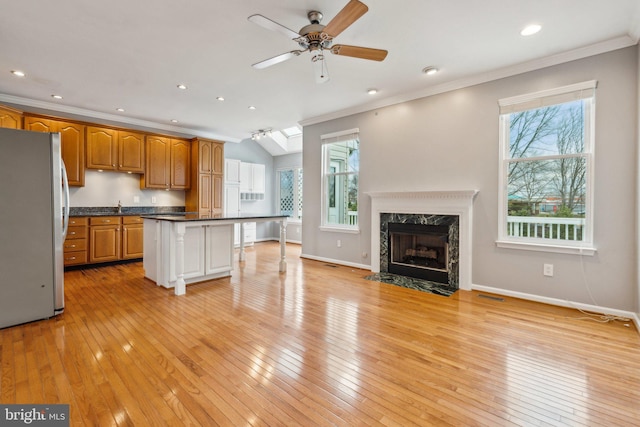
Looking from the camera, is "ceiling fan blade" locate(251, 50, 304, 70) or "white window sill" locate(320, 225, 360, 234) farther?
"white window sill" locate(320, 225, 360, 234)

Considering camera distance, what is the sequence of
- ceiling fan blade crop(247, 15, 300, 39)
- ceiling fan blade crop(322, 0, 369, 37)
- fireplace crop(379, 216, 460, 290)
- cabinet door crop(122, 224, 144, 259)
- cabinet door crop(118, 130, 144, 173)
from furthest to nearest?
cabinet door crop(118, 130, 144, 173)
cabinet door crop(122, 224, 144, 259)
fireplace crop(379, 216, 460, 290)
ceiling fan blade crop(247, 15, 300, 39)
ceiling fan blade crop(322, 0, 369, 37)

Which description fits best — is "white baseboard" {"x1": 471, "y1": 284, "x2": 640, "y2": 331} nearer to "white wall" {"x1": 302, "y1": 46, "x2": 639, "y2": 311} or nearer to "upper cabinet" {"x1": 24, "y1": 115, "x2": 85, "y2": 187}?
"white wall" {"x1": 302, "y1": 46, "x2": 639, "y2": 311}

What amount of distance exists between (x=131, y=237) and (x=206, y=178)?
6.45 feet

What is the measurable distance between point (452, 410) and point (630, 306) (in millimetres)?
2755

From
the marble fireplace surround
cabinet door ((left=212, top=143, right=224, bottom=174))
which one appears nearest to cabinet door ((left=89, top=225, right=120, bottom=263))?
cabinet door ((left=212, top=143, right=224, bottom=174))

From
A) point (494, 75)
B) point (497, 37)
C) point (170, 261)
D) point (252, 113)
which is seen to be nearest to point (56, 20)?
point (170, 261)

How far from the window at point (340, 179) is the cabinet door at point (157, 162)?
11.3ft

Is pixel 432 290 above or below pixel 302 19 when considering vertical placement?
below

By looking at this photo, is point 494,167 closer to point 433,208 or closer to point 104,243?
point 433,208

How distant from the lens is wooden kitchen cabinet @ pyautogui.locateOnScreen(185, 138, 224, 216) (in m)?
6.59

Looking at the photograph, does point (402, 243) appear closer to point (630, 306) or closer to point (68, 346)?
point (630, 306)

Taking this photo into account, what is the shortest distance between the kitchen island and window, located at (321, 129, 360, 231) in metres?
1.51

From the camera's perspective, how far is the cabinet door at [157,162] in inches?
238

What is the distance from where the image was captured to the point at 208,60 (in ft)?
11.4
